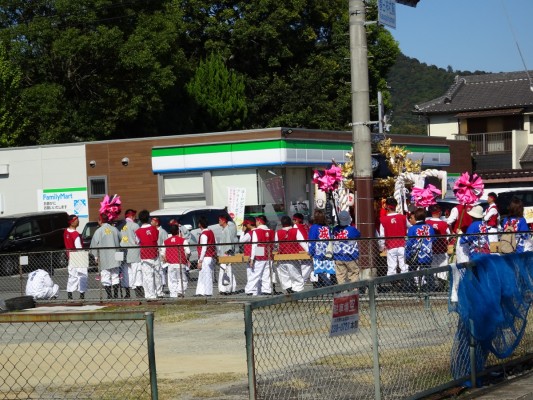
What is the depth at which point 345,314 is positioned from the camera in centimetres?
742

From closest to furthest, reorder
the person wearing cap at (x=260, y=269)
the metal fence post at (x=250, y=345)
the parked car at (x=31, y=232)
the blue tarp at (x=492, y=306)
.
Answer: the metal fence post at (x=250, y=345) < the blue tarp at (x=492, y=306) < the person wearing cap at (x=260, y=269) < the parked car at (x=31, y=232)

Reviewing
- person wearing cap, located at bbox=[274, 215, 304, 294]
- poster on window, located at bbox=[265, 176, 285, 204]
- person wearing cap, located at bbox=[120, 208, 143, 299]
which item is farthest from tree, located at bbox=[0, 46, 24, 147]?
person wearing cap, located at bbox=[274, 215, 304, 294]

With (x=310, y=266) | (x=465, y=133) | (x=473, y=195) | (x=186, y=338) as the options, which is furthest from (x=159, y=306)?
(x=465, y=133)

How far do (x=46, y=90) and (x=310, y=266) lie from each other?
30579 millimetres

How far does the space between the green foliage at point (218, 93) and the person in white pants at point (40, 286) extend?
3514 centimetres

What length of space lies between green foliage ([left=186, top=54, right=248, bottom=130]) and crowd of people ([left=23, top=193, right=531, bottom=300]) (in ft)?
111

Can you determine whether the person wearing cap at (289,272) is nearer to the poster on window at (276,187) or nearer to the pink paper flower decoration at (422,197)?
the pink paper flower decoration at (422,197)

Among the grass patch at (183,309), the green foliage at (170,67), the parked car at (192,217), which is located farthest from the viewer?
the green foliage at (170,67)

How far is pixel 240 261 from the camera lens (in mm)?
18797

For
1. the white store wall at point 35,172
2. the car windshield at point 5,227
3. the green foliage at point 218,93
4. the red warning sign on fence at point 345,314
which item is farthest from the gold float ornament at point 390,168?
the green foliage at point 218,93

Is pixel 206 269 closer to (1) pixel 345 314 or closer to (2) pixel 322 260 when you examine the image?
(2) pixel 322 260

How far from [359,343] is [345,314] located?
0.46m


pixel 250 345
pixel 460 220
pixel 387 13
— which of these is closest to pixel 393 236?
pixel 460 220

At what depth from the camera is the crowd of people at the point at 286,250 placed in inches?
650
